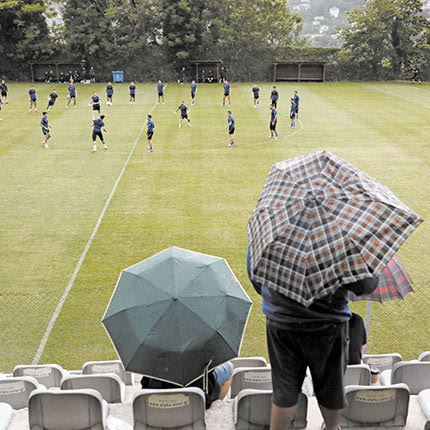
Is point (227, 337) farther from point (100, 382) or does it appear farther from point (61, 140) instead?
point (61, 140)

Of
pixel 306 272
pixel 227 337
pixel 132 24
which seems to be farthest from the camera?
pixel 132 24

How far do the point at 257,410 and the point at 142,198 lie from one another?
1159 centimetres

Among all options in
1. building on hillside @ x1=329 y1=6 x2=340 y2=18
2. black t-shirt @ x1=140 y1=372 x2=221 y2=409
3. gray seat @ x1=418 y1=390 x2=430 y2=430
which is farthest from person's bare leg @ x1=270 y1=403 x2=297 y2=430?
building on hillside @ x1=329 y1=6 x2=340 y2=18

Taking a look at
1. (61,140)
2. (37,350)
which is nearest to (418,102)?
(61,140)

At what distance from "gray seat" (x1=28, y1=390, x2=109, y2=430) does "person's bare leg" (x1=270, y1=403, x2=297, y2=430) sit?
152 cm

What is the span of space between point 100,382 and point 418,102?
112 ft

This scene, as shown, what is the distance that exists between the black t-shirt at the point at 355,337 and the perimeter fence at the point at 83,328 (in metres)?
2.52

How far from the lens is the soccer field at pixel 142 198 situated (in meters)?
8.89

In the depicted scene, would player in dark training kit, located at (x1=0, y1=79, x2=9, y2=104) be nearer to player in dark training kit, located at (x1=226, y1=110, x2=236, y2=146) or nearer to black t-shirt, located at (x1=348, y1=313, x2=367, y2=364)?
player in dark training kit, located at (x1=226, y1=110, x2=236, y2=146)

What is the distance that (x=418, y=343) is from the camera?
27.3ft

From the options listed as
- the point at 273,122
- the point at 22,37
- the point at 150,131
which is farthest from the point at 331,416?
the point at 22,37

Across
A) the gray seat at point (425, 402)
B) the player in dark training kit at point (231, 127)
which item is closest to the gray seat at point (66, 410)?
the gray seat at point (425, 402)

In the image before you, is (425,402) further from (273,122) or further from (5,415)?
(273,122)

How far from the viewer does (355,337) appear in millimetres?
4992
